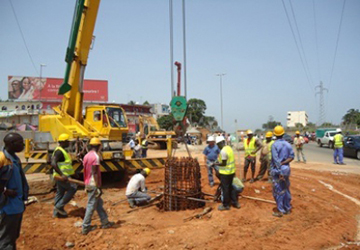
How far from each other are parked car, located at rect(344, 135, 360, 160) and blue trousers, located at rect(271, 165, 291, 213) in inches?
528

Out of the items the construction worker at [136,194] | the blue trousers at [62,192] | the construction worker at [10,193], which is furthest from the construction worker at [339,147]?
the construction worker at [10,193]

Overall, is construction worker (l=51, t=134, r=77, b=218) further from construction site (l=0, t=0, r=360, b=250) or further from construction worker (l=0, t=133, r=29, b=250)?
construction worker (l=0, t=133, r=29, b=250)

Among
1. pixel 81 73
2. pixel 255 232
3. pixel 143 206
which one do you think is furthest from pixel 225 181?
pixel 81 73

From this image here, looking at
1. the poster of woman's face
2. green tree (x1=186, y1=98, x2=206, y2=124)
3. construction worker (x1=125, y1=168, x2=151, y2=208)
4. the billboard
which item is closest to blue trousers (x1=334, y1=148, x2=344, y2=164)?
construction worker (x1=125, y1=168, x2=151, y2=208)

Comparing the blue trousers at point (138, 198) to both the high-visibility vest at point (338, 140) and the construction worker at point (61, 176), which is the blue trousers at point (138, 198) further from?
the high-visibility vest at point (338, 140)

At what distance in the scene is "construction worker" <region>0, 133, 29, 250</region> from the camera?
3260 millimetres

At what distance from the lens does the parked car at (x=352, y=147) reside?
16484mm

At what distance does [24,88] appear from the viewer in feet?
146

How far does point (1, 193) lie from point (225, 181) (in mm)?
4326

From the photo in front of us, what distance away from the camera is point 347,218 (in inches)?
218

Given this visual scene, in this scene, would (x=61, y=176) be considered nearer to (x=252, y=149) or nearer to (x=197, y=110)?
(x=252, y=149)

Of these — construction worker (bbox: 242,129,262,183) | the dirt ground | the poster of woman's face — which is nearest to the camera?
the dirt ground

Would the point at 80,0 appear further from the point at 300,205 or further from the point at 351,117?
the point at 351,117

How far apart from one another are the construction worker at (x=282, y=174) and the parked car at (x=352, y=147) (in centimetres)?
1345
